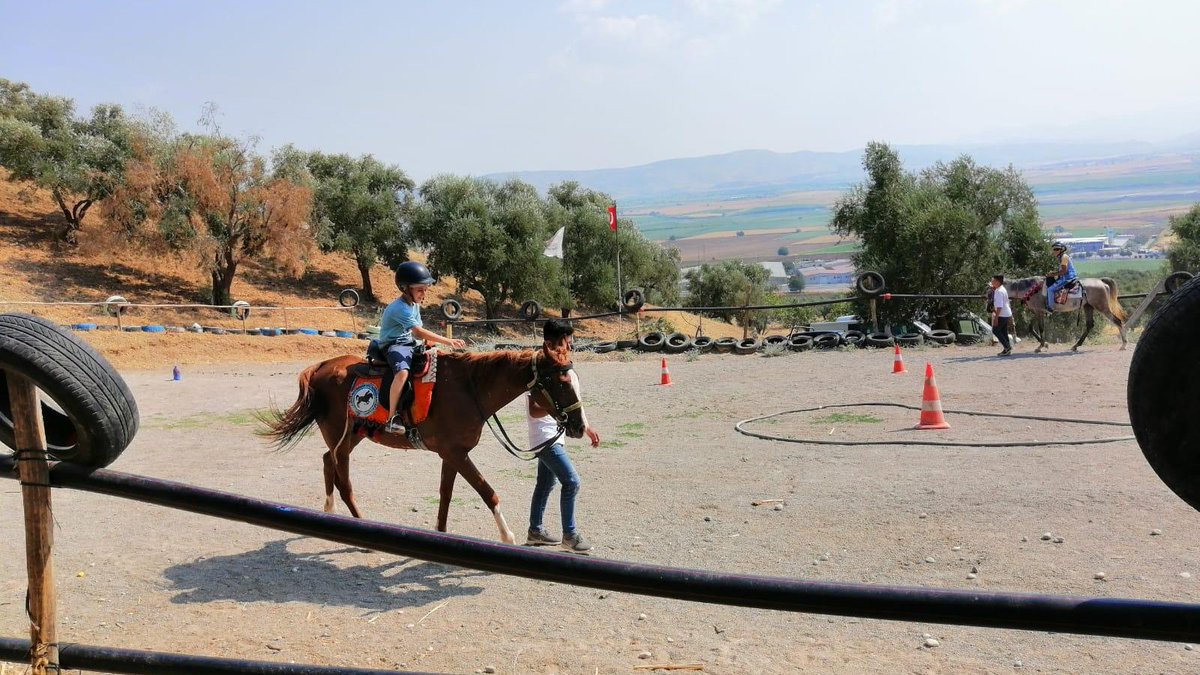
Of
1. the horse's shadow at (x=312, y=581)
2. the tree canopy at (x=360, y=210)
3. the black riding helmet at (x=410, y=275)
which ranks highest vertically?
the tree canopy at (x=360, y=210)

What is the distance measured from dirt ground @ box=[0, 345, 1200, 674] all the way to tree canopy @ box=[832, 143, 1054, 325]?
22.7 meters

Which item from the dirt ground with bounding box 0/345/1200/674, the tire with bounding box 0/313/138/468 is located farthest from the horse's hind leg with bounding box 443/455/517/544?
the tire with bounding box 0/313/138/468

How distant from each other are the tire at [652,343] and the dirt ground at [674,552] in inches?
432

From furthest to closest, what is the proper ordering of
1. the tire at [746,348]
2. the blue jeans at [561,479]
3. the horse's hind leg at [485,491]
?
the tire at [746,348] → the horse's hind leg at [485,491] → the blue jeans at [561,479]

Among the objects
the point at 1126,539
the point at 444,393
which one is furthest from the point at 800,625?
the point at 444,393

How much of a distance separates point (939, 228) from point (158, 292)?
2853 cm

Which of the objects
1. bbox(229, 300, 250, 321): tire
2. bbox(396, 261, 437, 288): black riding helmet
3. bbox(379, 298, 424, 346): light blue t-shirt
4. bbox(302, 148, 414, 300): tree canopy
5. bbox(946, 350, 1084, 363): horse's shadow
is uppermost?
bbox(302, 148, 414, 300): tree canopy

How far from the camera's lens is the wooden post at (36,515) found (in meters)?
2.32

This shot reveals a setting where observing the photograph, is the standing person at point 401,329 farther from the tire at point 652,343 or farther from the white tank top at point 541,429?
the tire at point 652,343

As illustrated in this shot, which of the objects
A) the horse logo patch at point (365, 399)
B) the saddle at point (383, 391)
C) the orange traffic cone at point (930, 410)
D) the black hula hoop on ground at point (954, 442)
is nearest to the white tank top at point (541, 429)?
the saddle at point (383, 391)

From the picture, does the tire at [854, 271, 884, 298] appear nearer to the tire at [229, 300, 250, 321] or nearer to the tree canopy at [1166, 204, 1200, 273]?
the tire at [229, 300, 250, 321]

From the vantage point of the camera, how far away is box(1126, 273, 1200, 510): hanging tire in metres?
1.69

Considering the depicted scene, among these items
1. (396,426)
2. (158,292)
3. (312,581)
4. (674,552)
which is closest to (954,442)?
(674,552)

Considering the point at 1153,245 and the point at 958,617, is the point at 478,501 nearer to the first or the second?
Answer: the point at 958,617
